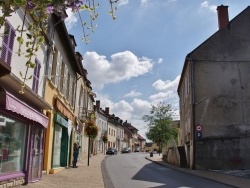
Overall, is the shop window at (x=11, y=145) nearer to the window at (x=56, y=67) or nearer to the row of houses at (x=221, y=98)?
the window at (x=56, y=67)

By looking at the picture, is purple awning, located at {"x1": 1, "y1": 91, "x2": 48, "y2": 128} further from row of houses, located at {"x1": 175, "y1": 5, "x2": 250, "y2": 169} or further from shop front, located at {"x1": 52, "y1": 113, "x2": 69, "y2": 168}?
row of houses, located at {"x1": 175, "y1": 5, "x2": 250, "y2": 169}

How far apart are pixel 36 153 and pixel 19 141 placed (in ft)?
5.60

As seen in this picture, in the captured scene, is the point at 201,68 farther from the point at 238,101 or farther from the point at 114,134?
the point at 114,134

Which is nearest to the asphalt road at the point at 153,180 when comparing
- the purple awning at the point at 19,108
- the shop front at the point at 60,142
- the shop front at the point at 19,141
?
the shop front at the point at 60,142

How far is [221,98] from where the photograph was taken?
25.4 m

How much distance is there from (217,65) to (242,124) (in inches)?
199

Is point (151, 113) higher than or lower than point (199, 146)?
higher

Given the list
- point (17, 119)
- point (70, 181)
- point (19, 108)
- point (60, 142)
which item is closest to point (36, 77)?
point (17, 119)

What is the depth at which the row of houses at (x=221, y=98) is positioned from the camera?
2347 centimetres

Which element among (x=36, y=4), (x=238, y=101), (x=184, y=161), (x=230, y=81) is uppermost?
(x=230, y=81)

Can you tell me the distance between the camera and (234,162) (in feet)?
76.5

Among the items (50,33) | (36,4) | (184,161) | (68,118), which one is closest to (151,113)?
(184,161)

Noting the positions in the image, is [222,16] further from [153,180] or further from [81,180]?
[81,180]

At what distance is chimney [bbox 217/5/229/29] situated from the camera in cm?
2677
